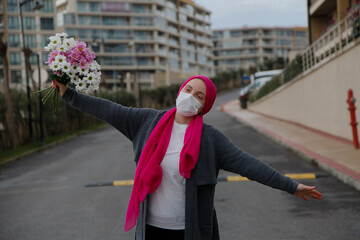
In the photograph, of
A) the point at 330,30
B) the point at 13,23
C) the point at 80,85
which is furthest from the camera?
the point at 13,23

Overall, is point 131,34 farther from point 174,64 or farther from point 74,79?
point 74,79

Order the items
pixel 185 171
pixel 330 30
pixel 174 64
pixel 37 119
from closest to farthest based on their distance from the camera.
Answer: pixel 185 171 → pixel 330 30 → pixel 37 119 → pixel 174 64

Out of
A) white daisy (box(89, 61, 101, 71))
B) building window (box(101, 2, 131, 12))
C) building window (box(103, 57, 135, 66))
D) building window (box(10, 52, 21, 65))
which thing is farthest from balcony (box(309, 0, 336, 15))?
building window (box(101, 2, 131, 12))

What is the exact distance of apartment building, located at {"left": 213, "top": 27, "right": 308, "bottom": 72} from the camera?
124375mm

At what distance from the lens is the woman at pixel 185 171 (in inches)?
114

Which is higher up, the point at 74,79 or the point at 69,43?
the point at 69,43

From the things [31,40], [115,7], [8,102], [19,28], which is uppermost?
[115,7]

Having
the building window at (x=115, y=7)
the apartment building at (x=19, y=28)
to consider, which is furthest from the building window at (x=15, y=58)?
the building window at (x=115, y=7)

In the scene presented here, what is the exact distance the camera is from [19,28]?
71500 mm

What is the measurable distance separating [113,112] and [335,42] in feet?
43.5

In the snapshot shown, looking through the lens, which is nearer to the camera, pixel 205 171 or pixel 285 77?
pixel 205 171

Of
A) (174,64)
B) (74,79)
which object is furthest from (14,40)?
(74,79)

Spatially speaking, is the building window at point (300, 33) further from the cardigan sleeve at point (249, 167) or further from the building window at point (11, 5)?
the cardigan sleeve at point (249, 167)

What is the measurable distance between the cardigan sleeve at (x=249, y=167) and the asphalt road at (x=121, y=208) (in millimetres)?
2624
